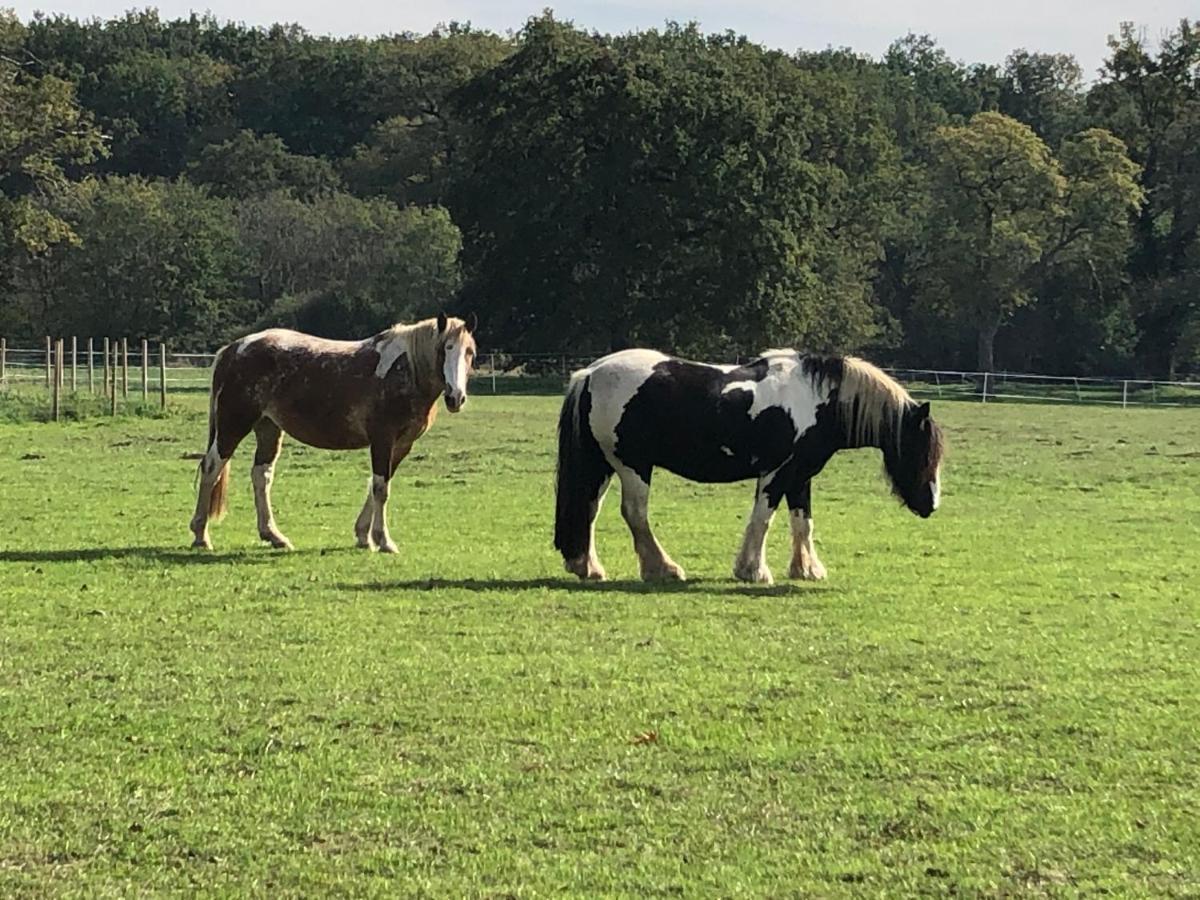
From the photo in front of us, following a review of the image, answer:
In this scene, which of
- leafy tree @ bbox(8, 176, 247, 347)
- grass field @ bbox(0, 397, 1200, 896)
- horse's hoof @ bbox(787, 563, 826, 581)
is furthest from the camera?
leafy tree @ bbox(8, 176, 247, 347)

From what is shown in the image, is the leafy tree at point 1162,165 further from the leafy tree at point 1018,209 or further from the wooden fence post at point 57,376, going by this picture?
the wooden fence post at point 57,376

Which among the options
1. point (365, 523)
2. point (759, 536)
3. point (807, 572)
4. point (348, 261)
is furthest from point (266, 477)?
point (348, 261)

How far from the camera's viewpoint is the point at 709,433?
468 inches

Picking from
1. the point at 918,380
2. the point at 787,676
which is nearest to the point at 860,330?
the point at 918,380

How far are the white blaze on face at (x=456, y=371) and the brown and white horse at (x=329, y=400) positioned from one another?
192 mm

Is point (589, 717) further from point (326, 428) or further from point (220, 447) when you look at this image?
point (220, 447)

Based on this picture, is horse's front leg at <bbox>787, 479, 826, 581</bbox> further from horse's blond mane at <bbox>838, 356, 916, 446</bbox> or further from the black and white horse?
horse's blond mane at <bbox>838, 356, 916, 446</bbox>

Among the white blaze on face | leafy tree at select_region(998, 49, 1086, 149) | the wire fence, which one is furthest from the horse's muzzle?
leafy tree at select_region(998, 49, 1086, 149)

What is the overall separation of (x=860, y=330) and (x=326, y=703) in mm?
63945

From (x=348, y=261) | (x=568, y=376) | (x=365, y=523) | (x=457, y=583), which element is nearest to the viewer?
(x=457, y=583)

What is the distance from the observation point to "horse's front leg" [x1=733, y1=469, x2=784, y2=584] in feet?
38.6

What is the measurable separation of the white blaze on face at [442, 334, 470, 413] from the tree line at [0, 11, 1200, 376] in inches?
1316

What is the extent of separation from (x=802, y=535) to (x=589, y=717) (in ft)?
17.2

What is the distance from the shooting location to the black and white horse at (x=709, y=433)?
38.8 feet
